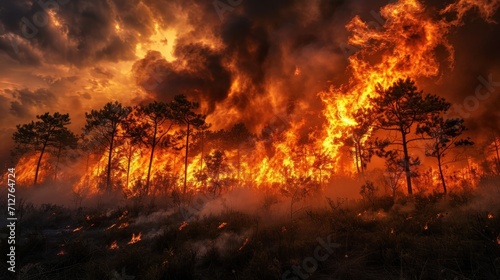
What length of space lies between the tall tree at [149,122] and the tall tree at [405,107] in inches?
914

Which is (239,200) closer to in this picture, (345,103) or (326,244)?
(326,244)

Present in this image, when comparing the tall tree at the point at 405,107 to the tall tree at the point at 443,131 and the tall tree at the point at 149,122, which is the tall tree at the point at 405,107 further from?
the tall tree at the point at 149,122

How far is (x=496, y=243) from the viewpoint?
5.54 meters

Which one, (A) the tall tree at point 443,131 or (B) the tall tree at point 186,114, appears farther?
(B) the tall tree at point 186,114

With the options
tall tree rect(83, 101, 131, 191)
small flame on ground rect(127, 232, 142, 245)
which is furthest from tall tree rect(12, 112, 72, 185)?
small flame on ground rect(127, 232, 142, 245)

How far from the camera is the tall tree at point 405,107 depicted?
2075 centimetres

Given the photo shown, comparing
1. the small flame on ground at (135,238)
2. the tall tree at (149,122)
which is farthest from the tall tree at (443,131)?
the tall tree at (149,122)

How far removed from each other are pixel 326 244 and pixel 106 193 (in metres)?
30.0

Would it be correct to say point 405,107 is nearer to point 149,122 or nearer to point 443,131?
point 443,131

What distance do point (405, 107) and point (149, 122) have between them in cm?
2789

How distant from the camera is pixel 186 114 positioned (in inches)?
1284

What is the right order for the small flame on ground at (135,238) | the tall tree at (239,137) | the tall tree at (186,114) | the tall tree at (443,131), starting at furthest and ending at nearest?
the tall tree at (239,137), the tall tree at (186,114), the tall tree at (443,131), the small flame on ground at (135,238)

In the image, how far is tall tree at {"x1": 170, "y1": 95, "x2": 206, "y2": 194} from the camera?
31922 mm

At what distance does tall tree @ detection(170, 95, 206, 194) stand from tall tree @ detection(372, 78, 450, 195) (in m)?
20.3
